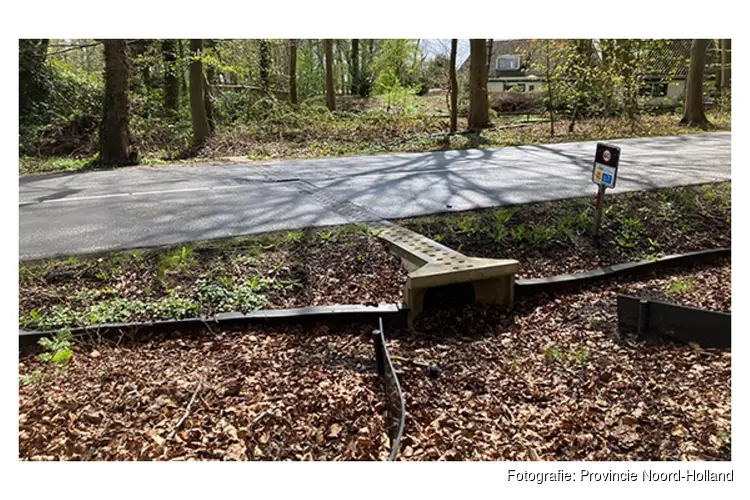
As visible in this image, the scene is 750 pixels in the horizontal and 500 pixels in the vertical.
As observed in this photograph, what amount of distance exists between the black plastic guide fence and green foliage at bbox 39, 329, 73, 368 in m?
Result: 2.03

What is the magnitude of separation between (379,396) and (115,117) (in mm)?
10409

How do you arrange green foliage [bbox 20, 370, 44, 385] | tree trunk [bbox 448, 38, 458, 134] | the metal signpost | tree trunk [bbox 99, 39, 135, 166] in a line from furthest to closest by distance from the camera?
1. tree trunk [bbox 448, 38, 458, 134]
2. tree trunk [bbox 99, 39, 135, 166]
3. the metal signpost
4. green foliage [bbox 20, 370, 44, 385]

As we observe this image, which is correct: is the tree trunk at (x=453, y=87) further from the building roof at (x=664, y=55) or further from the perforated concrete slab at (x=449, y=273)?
the perforated concrete slab at (x=449, y=273)

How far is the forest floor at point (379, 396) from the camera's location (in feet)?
9.16

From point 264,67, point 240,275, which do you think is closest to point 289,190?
point 240,275

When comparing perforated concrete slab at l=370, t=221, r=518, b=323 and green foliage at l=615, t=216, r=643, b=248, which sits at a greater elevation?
green foliage at l=615, t=216, r=643, b=248

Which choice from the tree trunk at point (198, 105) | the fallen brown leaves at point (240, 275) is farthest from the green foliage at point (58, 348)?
the tree trunk at point (198, 105)

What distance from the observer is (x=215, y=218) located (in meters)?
6.31

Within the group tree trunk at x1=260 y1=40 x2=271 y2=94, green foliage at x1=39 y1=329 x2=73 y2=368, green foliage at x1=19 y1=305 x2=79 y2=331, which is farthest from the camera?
tree trunk at x1=260 y1=40 x2=271 y2=94

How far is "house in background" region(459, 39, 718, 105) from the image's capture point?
60.6 feet

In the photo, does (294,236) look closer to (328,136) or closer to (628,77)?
(328,136)

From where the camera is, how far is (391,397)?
311 centimetres

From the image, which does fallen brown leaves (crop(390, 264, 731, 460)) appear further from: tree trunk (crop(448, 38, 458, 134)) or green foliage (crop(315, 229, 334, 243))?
tree trunk (crop(448, 38, 458, 134))

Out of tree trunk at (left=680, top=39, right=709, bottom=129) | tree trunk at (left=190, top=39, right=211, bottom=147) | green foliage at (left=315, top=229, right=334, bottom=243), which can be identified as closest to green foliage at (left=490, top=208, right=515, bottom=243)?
green foliage at (left=315, top=229, right=334, bottom=243)
